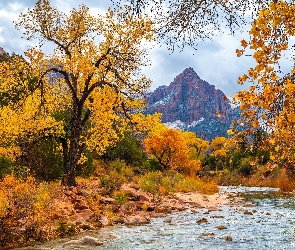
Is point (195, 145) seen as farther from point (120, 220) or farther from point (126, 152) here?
point (120, 220)

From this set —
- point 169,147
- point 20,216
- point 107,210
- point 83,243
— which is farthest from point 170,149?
point 20,216

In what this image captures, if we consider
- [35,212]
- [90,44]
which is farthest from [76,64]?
[35,212]

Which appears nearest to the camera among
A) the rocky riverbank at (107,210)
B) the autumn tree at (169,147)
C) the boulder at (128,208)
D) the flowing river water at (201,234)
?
the flowing river water at (201,234)

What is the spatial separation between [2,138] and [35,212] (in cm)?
1149

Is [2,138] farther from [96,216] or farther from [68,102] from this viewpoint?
[96,216]

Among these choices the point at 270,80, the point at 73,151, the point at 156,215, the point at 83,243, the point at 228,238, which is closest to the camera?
the point at 270,80

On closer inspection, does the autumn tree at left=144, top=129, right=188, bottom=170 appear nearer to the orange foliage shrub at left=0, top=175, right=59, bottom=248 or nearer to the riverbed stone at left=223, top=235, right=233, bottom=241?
the riverbed stone at left=223, top=235, right=233, bottom=241

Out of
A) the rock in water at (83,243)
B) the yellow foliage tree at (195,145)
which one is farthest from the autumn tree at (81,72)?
the yellow foliage tree at (195,145)

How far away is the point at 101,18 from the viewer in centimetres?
2136

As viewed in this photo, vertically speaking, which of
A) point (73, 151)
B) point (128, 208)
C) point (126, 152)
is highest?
point (126, 152)

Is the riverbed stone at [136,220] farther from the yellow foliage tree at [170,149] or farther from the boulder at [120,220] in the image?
the yellow foliage tree at [170,149]

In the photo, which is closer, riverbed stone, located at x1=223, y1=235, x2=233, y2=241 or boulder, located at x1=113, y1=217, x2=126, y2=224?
riverbed stone, located at x1=223, y1=235, x2=233, y2=241

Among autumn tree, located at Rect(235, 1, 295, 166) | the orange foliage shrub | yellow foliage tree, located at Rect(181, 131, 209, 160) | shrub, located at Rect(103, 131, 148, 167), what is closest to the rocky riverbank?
the orange foliage shrub

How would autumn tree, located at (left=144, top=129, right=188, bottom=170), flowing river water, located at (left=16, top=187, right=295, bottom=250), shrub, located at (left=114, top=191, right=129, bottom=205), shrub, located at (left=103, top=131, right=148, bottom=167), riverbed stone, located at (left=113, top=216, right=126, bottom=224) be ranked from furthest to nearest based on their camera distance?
autumn tree, located at (left=144, top=129, right=188, bottom=170) < shrub, located at (left=103, top=131, right=148, bottom=167) < shrub, located at (left=114, top=191, right=129, bottom=205) < riverbed stone, located at (left=113, top=216, right=126, bottom=224) < flowing river water, located at (left=16, top=187, right=295, bottom=250)
